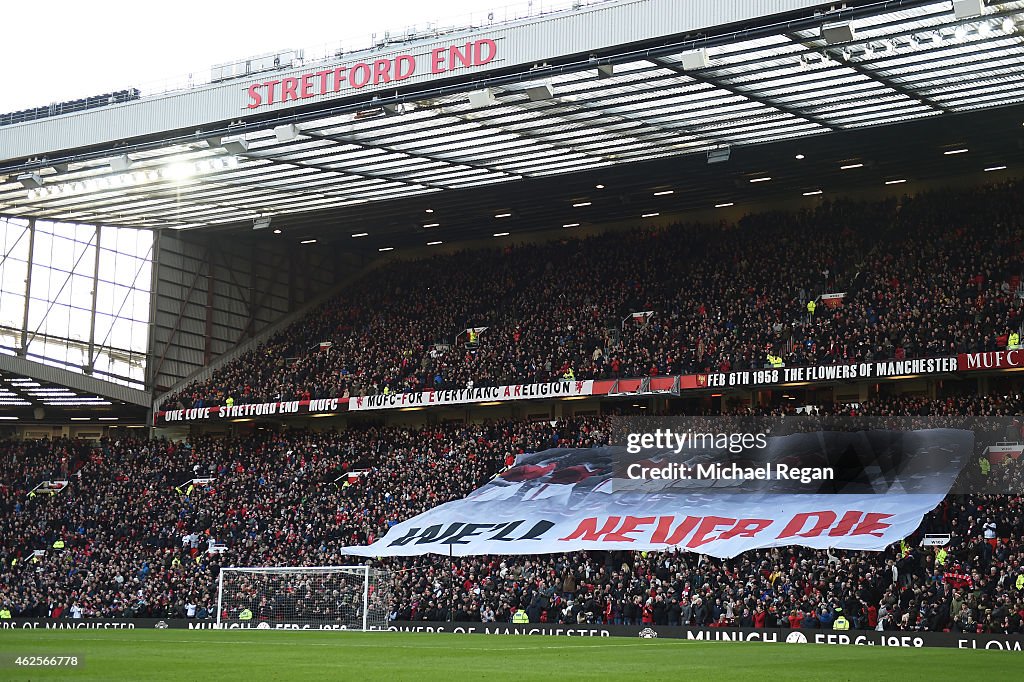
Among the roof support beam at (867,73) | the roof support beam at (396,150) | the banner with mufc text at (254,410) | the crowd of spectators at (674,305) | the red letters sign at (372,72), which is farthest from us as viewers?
the banner with mufc text at (254,410)

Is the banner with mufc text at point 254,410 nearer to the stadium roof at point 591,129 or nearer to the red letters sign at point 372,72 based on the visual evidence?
the stadium roof at point 591,129

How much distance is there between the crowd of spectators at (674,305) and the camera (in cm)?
4381

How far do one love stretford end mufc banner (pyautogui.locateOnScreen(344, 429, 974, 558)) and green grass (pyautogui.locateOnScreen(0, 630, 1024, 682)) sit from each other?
261 inches

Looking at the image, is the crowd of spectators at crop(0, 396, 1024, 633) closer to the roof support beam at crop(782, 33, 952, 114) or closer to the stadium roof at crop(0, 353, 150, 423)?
the stadium roof at crop(0, 353, 150, 423)

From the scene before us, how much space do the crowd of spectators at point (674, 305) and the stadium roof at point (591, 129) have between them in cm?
222

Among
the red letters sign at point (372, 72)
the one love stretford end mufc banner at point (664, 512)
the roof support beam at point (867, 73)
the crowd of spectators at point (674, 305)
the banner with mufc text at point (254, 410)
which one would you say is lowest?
the one love stretford end mufc banner at point (664, 512)

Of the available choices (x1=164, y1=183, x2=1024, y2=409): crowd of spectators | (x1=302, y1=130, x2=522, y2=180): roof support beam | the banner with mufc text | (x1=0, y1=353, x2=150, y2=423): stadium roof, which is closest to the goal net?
(x1=164, y1=183, x2=1024, y2=409): crowd of spectators

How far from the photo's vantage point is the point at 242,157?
43219mm

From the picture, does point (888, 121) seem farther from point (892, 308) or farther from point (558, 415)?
point (558, 415)

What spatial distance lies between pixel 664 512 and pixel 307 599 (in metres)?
11.5

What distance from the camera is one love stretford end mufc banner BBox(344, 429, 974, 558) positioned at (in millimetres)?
35531

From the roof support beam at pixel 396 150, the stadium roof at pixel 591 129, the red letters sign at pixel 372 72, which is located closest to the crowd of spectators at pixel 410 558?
the stadium roof at pixel 591 129

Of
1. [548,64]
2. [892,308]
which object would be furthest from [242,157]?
[892,308]

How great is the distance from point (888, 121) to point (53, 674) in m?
31.1
